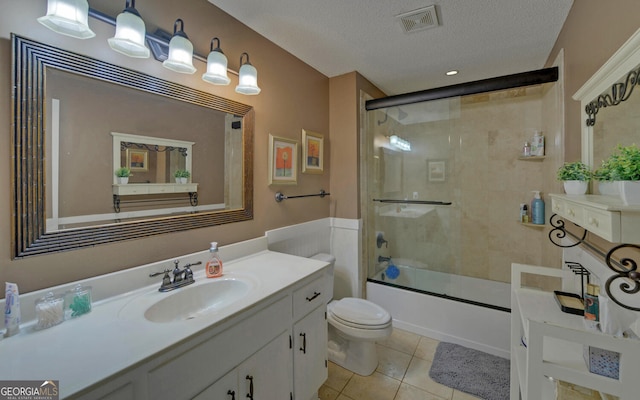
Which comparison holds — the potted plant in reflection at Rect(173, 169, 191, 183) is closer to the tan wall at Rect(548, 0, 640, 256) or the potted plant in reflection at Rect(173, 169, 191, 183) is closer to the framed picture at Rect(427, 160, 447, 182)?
the tan wall at Rect(548, 0, 640, 256)

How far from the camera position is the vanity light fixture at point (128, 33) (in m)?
1.01

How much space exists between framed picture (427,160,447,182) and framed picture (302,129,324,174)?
1105 millimetres

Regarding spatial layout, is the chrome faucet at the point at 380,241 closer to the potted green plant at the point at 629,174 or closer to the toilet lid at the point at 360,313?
the toilet lid at the point at 360,313

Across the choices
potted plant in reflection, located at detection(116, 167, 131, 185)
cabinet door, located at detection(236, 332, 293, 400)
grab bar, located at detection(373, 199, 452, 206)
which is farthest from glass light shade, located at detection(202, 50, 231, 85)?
grab bar, located at detection(373, 199, 452, 206)

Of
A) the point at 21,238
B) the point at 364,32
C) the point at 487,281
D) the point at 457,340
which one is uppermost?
the point at 364,32

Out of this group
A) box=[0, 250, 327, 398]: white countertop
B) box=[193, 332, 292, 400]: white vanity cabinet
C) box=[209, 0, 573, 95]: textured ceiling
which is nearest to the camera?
box=[0, 250, 327, 398]: white countertop

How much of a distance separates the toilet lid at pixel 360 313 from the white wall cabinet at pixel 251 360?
314 mm

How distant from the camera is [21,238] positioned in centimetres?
89

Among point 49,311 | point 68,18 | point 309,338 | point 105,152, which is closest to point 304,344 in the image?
point 309,338

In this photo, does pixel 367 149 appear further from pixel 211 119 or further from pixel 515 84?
pixel 211 119

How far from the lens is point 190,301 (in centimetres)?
123

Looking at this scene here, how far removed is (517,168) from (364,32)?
200cm

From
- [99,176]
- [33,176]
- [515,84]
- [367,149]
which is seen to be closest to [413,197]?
[367,149]

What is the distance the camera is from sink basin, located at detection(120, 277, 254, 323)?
3.39ft
